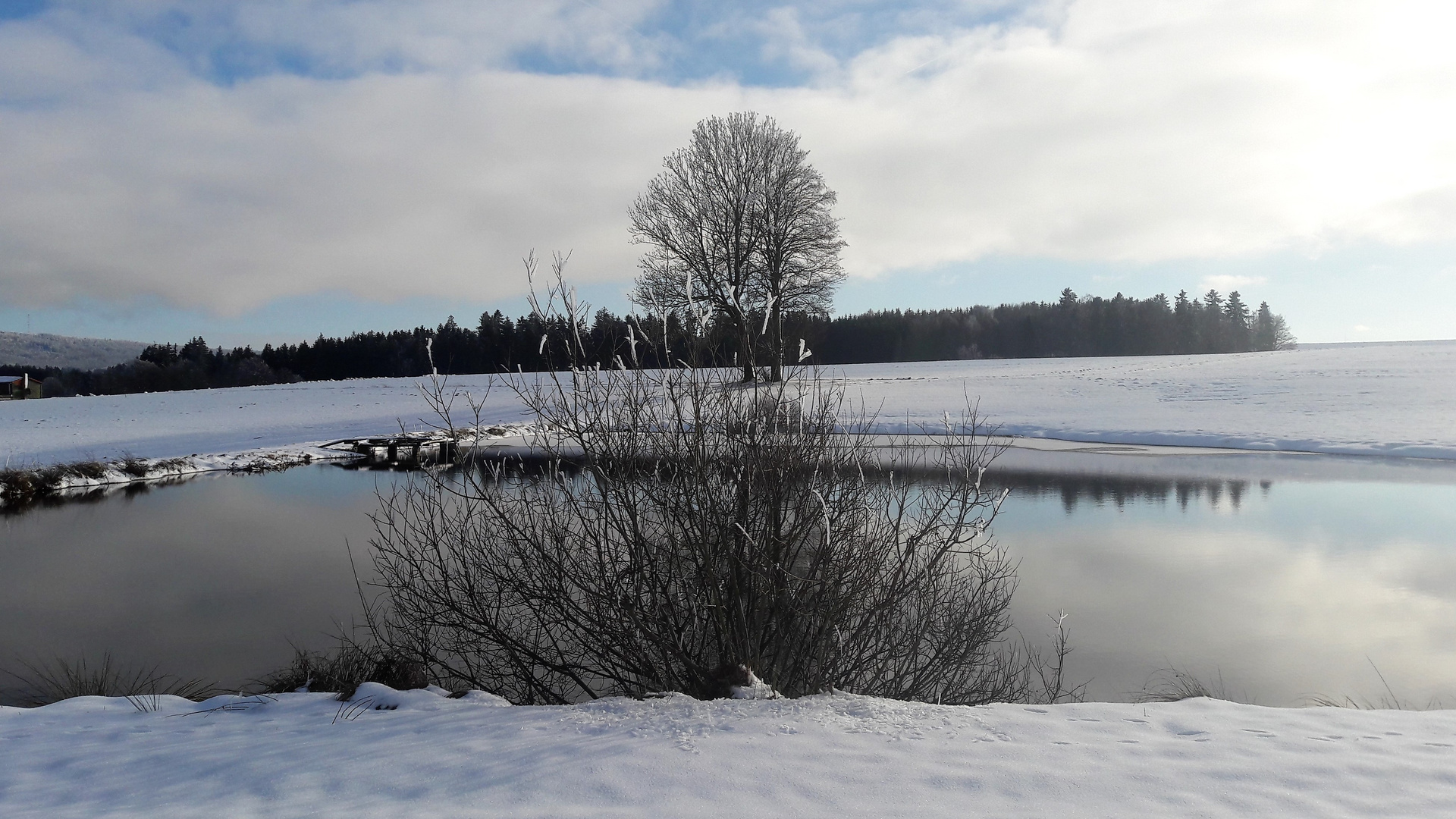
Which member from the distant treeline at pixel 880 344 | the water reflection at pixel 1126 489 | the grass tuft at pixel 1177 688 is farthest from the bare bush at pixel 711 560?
the distant treeline at pixel 880 344

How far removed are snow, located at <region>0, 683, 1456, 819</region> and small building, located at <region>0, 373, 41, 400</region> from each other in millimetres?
69470

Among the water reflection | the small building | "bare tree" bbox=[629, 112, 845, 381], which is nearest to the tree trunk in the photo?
the water reflection

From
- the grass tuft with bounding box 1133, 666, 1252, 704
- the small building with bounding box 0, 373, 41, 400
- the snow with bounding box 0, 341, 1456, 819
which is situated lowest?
the grass tuft with bounding box 1133, 666, 1252, 704

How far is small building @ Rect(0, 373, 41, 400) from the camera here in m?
57.4

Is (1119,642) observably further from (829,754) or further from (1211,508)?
(1211,508)

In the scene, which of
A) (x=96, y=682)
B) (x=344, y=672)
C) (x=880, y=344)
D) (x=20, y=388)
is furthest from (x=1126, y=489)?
(x=20, y=388)

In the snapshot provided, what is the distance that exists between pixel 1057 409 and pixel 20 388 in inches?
Answer: 2708

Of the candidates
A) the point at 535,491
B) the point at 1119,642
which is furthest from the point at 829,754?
the point at 1119,642

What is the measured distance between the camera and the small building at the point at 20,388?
188 feet

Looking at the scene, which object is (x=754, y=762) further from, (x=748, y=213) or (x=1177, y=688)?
(x=748, y=213)

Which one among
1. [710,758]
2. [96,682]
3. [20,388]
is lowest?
[96,682]

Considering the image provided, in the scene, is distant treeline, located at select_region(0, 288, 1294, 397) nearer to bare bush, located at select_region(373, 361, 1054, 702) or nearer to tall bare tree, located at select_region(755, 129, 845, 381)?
tall bare tree, located at select_region(755, 129, 845, 381)

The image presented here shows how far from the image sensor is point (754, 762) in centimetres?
337

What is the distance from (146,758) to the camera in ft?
12.5
